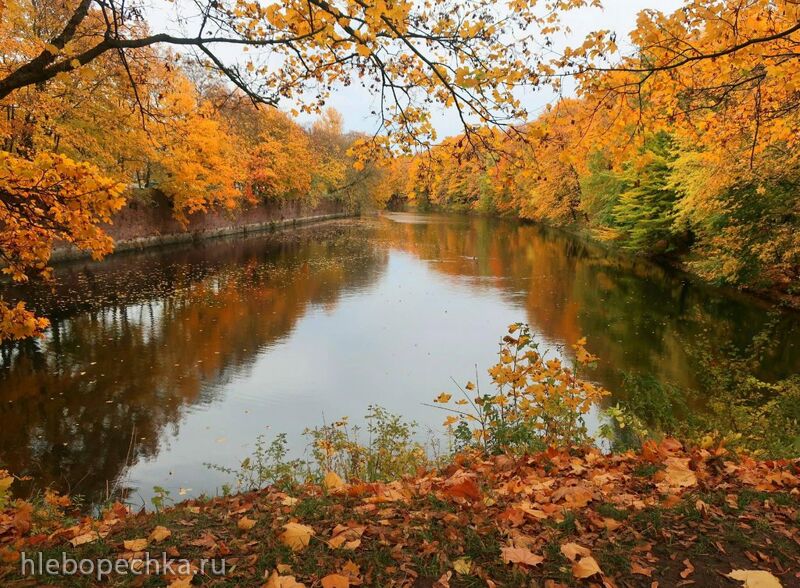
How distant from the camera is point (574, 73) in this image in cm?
407

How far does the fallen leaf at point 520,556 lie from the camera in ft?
8.09

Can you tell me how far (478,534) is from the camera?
2.85 metres

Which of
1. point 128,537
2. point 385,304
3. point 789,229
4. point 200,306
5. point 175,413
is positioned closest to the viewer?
point 128,537

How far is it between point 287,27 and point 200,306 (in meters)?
13.8

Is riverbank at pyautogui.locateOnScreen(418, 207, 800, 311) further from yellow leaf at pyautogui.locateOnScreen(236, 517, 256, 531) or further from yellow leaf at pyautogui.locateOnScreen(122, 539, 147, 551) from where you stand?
yellow leaf at pyautogui.locateOnScreen(122, 539, 147, 551)

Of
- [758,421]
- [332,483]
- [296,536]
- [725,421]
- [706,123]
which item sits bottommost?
[725,421]

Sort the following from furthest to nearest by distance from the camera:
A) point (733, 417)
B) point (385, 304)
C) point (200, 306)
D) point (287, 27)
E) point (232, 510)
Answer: point (385, 304)
point (200, 306)
point (733, 417)
point (287, 27)
point (232, 510)

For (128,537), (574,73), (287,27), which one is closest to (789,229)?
(574,73)

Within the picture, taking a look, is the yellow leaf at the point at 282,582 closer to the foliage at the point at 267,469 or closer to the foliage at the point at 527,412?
the foliage at the point at 267,469

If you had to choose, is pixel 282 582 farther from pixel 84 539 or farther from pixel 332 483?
pixel 332 483

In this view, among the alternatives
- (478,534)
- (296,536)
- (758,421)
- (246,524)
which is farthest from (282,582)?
(758,421)

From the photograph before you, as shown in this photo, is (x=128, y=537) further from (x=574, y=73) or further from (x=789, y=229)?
(x=789, y=229)

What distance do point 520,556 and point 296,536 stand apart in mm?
1247

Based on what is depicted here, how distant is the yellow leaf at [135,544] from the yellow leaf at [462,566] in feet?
5.72
